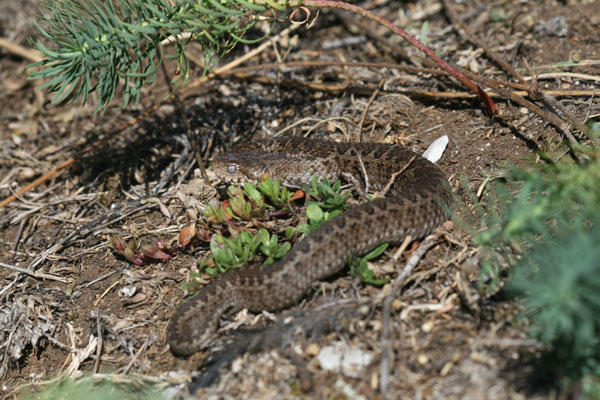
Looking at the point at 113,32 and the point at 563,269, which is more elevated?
the point at 113,32

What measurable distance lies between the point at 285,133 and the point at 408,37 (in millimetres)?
2205

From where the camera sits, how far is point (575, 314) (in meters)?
2.93

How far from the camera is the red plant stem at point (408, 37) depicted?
5234 mm

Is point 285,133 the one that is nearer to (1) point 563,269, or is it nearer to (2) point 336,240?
(2) point 336,240

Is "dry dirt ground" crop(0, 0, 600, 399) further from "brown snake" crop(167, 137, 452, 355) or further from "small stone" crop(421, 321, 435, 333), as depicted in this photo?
"brown snake" crop(167, 137, 452, 355)

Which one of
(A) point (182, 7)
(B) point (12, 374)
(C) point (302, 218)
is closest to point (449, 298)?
(C) point (302, 218)

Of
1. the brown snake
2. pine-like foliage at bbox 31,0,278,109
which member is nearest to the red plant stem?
pine-like foliage at bbox 31,0,278,109

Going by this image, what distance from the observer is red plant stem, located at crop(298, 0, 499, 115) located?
5234 millimetres

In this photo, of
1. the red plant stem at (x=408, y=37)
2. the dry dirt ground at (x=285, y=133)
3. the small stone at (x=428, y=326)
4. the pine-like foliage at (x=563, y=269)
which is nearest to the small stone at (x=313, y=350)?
the dry dirt ground at (x=285, y=133)

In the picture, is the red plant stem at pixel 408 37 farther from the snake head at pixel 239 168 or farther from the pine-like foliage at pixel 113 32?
the snake head at pixel 239 168

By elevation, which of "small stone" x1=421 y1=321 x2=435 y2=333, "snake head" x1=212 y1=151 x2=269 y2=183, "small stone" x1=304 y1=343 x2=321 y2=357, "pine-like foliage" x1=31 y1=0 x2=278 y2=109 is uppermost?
"pine-like foliage" x1=31 y1=0 x2=278 y2=109

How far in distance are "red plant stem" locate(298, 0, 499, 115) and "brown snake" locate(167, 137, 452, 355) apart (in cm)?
103

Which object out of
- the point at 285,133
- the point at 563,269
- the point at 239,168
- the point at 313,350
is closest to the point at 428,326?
the point at 313,350

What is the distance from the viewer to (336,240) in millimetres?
4707
